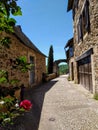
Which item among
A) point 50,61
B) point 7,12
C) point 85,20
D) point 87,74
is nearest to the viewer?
point 7,12

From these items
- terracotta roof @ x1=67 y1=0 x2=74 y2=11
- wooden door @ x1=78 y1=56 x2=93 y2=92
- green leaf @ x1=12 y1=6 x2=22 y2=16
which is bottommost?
wooden door @ x1=78 y1=56 x2=93 y2=92

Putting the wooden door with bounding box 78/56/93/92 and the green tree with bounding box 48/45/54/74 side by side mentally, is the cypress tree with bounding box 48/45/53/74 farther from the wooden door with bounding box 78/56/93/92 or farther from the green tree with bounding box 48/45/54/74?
the wooden door with bounding box 78/56/93/92

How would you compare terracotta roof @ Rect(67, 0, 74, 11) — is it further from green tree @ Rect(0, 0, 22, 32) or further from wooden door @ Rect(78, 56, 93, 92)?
green tree @ Rect(0, 0, 22, 32)

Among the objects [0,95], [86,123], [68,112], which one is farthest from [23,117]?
[0,95]

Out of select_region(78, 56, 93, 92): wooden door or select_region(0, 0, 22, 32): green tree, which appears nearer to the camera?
select_region(0, 0, 22, 32): green tree

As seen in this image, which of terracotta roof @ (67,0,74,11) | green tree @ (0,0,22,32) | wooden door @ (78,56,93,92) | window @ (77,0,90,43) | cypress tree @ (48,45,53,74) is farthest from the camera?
cypress tree @ (48,45,53,74)

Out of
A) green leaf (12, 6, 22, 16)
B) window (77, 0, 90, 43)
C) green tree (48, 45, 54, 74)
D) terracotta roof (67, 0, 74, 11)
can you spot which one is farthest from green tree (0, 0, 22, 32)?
green tree (48, 45, 54, 74)

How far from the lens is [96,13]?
7.25 m

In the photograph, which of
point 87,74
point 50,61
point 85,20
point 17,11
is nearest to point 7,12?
point 17,11

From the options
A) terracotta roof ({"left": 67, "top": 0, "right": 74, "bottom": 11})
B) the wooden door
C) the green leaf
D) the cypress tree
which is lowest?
the wooden door

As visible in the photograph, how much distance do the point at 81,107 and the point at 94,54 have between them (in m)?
2.74

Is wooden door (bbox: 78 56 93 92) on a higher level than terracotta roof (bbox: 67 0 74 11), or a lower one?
lower

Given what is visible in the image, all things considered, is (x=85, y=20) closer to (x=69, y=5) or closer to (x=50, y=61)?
(x=69, y=5)

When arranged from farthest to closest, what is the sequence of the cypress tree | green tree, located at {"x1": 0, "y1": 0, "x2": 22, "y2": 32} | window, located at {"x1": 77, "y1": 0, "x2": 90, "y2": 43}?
the cypress tree, window, located at {"x1": 77, "y1": 0, "x2": 90, "y2": 43}, green tree, located at {"x1": 0, "y1": 0, "x2": 22, "y2": 32}
